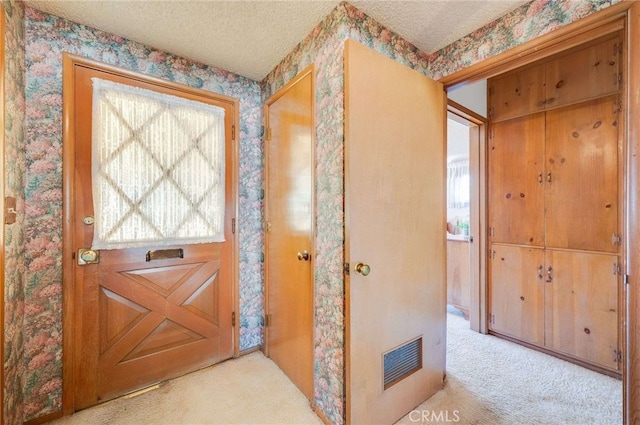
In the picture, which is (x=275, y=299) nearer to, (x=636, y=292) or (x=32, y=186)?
(x=32, y=186)

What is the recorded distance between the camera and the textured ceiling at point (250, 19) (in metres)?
1.40

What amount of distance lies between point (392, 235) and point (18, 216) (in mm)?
1949

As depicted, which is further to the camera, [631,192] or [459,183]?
[459,183]

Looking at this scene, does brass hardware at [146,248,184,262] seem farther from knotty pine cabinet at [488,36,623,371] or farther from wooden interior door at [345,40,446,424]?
knotty pine cabinet at [488,36,623,371]

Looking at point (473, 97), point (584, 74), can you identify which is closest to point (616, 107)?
point (584, 74)

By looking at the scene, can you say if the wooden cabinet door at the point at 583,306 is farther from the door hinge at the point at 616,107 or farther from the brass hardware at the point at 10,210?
the brass hardware at the point at 10,210

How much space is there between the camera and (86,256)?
1.57 metres

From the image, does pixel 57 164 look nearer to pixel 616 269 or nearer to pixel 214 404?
pixel 214 404

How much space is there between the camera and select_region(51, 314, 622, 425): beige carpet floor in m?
1.51

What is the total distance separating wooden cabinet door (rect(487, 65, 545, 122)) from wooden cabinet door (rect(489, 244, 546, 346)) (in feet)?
4.04

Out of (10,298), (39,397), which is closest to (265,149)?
(10,298)

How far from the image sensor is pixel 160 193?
5.83 feet

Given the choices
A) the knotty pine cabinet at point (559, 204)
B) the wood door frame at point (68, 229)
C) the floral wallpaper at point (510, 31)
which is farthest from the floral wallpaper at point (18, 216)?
the knotty pine cabinet at point (559, 204)

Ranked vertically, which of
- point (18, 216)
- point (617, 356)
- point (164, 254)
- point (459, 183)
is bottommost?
point (617, 356)
